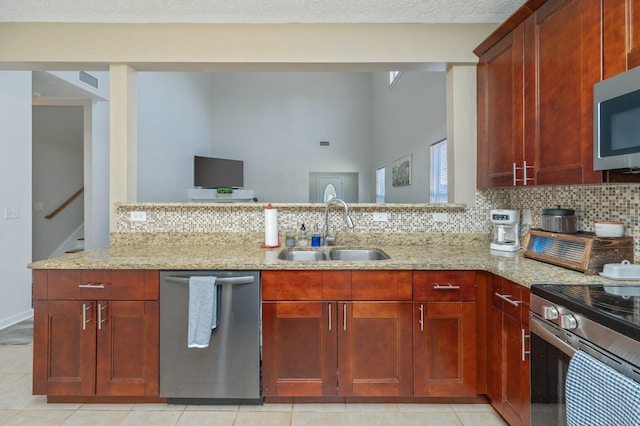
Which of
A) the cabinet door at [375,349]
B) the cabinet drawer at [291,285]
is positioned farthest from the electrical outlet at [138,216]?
the cabinet door at [375,349]

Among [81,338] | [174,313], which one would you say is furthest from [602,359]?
[81,338]

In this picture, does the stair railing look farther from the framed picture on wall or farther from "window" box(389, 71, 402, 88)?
"window" box(389, 71, 402, 88)

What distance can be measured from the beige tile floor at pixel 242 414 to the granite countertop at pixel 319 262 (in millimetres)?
814

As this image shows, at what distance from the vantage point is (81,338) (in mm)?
1984

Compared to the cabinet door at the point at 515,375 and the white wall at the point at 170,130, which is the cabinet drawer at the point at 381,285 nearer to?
the cabinet door at the point at 515,375

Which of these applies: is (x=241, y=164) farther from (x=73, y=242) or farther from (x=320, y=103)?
(x=73, y=242)

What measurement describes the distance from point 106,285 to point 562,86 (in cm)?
259

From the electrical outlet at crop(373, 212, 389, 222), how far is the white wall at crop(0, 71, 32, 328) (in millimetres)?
3468

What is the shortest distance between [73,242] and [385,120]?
5733 mm

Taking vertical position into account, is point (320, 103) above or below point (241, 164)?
above

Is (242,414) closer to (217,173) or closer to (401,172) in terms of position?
(401,172)

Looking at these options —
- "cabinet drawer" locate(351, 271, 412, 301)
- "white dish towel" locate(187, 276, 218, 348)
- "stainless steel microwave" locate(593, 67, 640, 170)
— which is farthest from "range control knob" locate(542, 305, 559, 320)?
"white dish towel" locate(187, 276, 218, 348)

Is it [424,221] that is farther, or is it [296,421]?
[424,221]

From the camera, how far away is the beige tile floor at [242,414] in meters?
1.92
